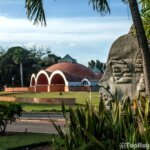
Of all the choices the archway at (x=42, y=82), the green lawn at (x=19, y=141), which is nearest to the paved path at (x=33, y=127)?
the green lawn at (x=19, y=141)

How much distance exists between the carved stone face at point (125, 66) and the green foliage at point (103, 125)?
648cm

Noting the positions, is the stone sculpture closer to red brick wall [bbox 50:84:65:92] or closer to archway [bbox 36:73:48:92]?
red brick wall [bbox 50:84:65:92]

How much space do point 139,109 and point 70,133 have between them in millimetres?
1202

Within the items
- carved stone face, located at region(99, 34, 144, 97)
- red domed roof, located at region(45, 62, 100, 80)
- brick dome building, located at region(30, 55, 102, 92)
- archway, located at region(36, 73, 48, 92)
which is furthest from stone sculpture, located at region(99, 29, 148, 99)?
red domed roof, located at region(45, 62, 100, 80)

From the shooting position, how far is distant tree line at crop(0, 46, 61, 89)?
4011 inches

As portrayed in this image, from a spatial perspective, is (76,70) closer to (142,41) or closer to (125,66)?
(125,66)

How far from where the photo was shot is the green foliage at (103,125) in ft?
22.7

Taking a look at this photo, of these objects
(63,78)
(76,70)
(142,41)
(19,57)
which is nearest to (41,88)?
(63,78)

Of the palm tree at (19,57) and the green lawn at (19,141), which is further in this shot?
the palm tree at (19,57)

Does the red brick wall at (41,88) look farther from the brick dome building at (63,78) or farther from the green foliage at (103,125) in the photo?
the green foliage at (103,125)

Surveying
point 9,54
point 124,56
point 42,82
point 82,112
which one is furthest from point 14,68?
point 82,112

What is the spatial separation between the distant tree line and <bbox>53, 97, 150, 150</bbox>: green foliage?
94.0 m

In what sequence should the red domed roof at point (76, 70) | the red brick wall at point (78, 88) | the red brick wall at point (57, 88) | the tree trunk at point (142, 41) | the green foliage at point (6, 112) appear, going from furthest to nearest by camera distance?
the red domed roof at point (76, 70) → the red brick wall at point (57, 88) → the red brick wall at point (78, 88) → the green foliage at point (6, 112) → the tree trunk at point (142, 41)

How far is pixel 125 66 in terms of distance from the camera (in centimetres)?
1445
